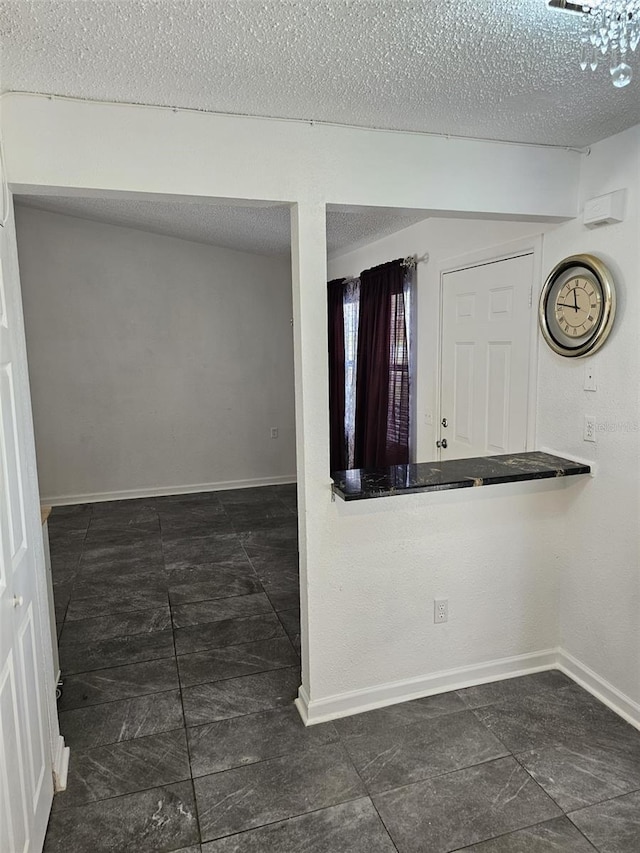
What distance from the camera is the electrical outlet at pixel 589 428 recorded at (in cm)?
238

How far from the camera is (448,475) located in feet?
7.82

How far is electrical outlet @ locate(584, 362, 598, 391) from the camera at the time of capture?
2350mm

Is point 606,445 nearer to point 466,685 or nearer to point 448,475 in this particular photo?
point 448,475

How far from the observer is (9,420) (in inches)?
63.8

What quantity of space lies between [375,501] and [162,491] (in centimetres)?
399

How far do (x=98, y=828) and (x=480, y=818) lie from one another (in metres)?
1.23

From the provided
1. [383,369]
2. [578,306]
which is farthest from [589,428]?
[383,369]

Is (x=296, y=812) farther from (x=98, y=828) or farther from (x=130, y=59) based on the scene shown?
(x=130, y=59)

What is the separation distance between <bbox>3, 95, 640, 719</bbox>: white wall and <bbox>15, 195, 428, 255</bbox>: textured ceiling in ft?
3.81

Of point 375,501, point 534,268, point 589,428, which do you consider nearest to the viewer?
point 375,501

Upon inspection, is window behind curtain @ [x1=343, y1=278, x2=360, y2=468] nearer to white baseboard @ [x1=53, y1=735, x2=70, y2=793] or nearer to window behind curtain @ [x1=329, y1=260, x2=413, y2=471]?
window behind curtain @ [x1=329, y1=260, x2=413, y2=471]

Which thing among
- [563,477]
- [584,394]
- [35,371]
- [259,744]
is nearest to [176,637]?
[259,744]

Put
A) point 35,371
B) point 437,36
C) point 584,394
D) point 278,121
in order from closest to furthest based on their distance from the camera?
point 437,36 → point 278,121 → point 584,394 → point 35,371

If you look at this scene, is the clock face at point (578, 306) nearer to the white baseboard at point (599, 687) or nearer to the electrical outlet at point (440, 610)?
the electrical outlet at point (440, 610)
